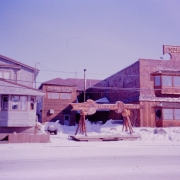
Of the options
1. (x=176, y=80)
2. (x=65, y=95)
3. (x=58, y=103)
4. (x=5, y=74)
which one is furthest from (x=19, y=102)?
(x=176, y=80)

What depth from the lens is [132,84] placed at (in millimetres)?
31828

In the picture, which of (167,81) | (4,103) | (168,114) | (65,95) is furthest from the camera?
(65,95)

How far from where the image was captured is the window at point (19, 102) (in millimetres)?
22969

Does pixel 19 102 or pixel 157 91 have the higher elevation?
pixel 157 91

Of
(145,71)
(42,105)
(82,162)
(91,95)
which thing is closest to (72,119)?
(42,105)

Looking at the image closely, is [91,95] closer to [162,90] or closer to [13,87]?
[162,90]

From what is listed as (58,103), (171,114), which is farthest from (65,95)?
(171,114)

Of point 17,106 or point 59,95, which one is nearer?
point 17,106

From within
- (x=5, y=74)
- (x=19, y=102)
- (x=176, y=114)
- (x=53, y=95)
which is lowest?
(x=176, y=114)

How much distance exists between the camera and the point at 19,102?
A: 2311 centimetres

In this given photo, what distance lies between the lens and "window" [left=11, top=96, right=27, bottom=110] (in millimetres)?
22969

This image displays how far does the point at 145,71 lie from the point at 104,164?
21.4 meters

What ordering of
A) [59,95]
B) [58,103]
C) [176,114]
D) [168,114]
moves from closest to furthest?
[168,114] < [176,114] < [58,103] < [59,95]

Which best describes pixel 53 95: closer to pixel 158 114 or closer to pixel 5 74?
pixel 5 74
